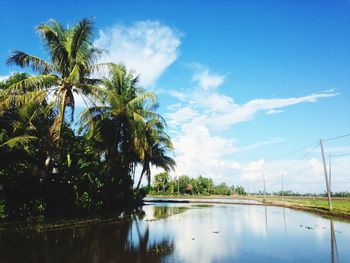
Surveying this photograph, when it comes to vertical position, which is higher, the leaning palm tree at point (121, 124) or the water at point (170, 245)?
the leaning palm tree at point (121, 124)

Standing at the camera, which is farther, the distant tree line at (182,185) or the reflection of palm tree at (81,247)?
the distant tree line at (182,185)

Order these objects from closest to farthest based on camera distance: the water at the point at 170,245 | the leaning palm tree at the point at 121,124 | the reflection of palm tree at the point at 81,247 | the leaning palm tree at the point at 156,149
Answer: the reflection of palm tree at the point at 81,247
the water at the point at 170,245
the leaning palm tree at the point at 121,124
the leaning palm tree at the point at 156,149

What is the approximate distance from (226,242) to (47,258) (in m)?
6.46

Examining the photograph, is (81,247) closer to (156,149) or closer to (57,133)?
(57,133)

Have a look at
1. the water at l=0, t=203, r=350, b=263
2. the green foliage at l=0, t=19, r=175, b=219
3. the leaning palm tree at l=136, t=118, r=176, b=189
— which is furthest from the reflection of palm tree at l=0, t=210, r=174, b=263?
the leaning palm tree at l=136, t=118, r=176, b=189

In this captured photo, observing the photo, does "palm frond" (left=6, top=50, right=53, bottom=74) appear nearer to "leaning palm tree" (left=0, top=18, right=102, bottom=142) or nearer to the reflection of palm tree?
"leaning palm tree" (left=0, top=18, right=102, bottom=142)

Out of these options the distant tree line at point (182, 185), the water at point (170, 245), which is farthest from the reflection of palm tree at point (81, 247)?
the distant tree line at point (182, 185)

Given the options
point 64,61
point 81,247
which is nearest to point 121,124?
point 64,61

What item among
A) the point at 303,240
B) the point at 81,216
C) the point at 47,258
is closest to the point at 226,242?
the point at 303,240

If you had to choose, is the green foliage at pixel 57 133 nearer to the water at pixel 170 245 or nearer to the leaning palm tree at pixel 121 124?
the leaning palm tree at pixel 121 124

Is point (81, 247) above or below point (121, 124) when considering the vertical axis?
below

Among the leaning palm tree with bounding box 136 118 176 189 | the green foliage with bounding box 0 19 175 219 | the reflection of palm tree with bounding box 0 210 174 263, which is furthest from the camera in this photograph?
the leaning palm tree with bounding box 136 118 176 189

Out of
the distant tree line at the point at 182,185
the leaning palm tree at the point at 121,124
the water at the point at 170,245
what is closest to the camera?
the water at the point at 170,245

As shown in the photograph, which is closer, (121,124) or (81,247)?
(81,247)
